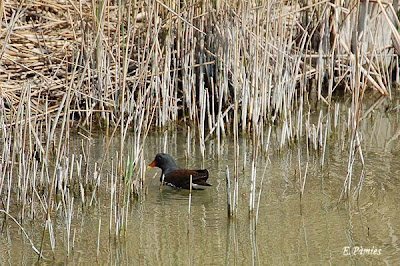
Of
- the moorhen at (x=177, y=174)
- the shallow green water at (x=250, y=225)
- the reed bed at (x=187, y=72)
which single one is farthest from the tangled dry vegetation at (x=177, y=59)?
the shallow green water at (x=250, y=225)

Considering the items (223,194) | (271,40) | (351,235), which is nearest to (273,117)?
(271,40)

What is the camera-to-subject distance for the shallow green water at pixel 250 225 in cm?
428

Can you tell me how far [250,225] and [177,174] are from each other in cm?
105

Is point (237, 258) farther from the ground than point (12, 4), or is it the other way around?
point (12, 4)

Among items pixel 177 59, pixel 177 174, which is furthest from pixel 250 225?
pixel 177 59

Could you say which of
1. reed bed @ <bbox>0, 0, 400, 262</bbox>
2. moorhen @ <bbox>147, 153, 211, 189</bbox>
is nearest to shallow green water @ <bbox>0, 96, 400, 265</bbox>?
moorhen @ <bbox>147, 153, 211, 189</bbox>

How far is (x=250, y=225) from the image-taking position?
4711 mm

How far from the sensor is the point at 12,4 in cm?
818

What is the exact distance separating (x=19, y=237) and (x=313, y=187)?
226cm

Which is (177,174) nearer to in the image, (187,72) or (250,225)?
(250,225)

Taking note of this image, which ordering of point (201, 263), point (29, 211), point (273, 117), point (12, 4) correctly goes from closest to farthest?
1. point (201, 263)
2. point (29, 211)
3. point (273, 117)
4. point (12, 4)

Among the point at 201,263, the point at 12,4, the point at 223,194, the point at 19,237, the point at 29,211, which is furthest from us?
the point at 12,4

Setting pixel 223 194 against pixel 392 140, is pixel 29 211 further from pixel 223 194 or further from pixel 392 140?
pixel 392 140

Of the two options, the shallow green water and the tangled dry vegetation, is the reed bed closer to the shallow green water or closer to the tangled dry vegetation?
the tangled dry vegetation
